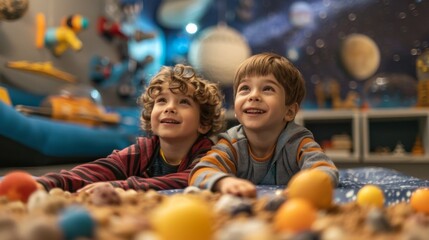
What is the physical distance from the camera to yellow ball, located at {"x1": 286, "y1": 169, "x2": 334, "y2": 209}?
31.1 inches

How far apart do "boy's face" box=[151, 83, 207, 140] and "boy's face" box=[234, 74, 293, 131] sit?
15 centimetres

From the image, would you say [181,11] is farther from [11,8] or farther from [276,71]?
[276,71]

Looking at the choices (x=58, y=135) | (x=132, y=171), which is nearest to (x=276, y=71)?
(x=132, y=171)

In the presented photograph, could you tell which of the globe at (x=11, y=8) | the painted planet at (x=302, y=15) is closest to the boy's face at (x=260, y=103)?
the globe at (x=11, y=8)

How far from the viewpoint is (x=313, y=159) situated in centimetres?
123

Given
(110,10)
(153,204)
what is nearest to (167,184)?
(153,204)

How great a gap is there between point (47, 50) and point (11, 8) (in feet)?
2.18

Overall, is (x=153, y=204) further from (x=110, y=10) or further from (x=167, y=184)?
(x=110, y=10)

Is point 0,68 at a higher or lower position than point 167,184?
higher

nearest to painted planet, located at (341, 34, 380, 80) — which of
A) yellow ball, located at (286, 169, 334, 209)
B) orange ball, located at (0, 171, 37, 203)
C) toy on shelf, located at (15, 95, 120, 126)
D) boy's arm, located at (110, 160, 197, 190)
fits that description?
toy on shelf, located at (15, 95, 120, 126)

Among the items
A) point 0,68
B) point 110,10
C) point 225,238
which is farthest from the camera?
point 110,10

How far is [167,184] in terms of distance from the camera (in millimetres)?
1250

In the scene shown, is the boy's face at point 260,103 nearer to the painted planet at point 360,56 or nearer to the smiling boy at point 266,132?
the smiling boy at point 266,132

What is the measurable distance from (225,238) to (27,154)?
1.81 metres
